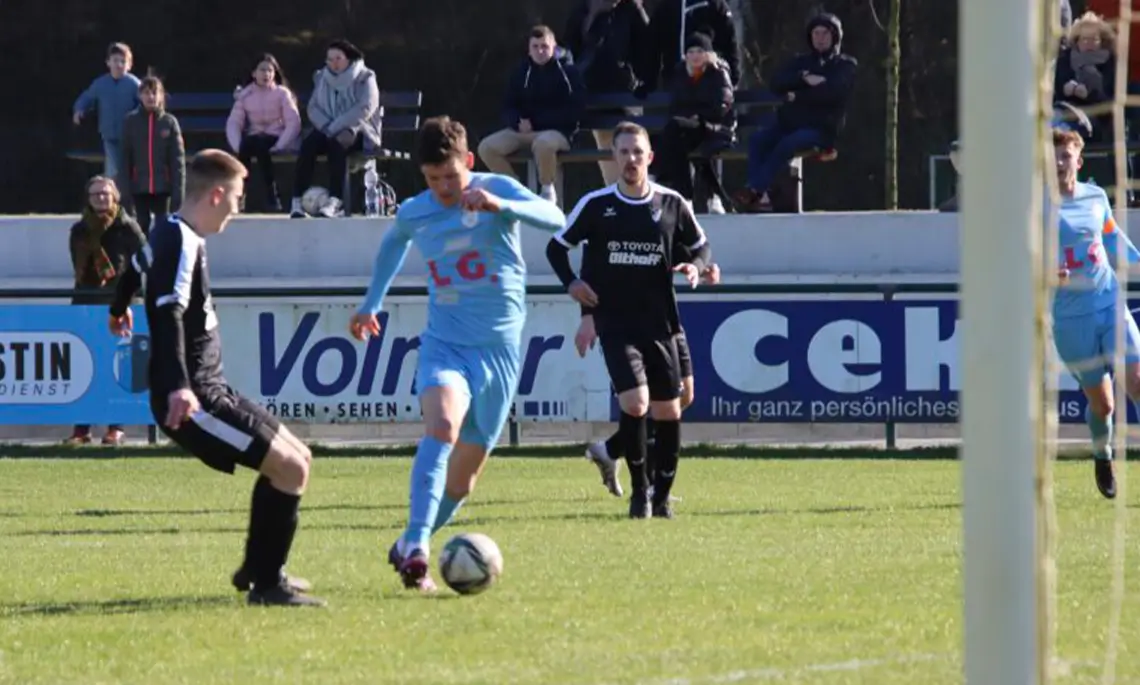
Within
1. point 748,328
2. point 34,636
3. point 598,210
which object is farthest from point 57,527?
point 748,328

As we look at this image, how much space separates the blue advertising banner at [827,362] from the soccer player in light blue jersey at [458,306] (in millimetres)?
8342

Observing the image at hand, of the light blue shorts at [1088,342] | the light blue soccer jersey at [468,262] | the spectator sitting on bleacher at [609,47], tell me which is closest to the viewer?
the light blue soccer jersey at [468,262]

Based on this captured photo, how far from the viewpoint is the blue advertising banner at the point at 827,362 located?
677 inches

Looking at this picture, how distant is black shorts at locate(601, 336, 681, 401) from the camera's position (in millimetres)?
11664

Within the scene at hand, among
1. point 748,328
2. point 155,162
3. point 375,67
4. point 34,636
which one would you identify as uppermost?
point 375,67

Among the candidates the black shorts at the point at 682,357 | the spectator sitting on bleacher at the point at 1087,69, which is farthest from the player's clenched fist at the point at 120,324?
the spectator sitting on bleacher at the point at 1087,69

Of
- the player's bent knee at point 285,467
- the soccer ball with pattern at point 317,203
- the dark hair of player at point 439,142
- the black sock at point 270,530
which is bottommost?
the black sock at point 270,530

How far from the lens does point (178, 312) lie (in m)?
8.01

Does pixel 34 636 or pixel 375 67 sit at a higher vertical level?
pixel 375 67

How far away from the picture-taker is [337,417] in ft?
59.0

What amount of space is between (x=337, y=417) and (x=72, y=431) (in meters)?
2.64

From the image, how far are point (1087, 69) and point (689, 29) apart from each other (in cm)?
373

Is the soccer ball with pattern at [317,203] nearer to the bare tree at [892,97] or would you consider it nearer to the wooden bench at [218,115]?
the wooden bench at [218,115]

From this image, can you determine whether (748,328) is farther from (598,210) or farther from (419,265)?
(598,210)
